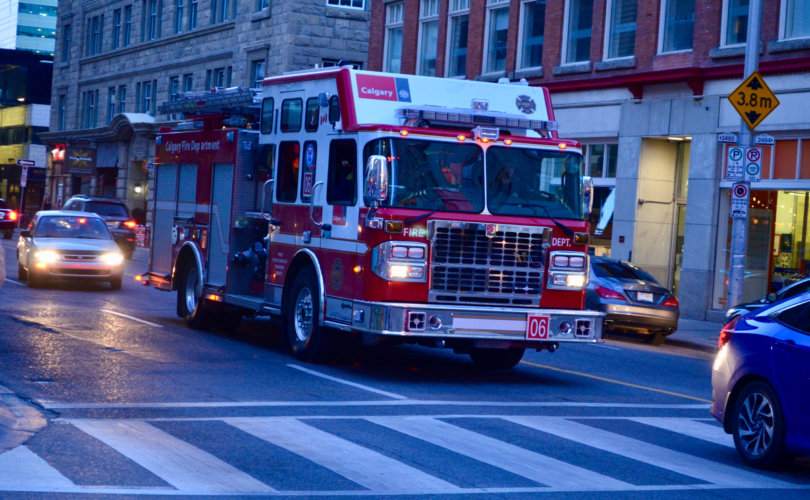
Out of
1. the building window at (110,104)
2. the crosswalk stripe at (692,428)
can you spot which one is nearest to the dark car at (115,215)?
the building window at (110,104)

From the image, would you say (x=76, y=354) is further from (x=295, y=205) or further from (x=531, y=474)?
(x=531, y=474)

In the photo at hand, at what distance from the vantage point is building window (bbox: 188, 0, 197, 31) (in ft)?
164

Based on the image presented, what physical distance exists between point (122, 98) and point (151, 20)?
4.56 metres

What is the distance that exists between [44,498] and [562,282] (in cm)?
716

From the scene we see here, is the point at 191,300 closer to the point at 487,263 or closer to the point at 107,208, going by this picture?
the point at 487,263

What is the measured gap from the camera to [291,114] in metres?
14.4

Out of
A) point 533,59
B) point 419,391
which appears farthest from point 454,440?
point 533,59

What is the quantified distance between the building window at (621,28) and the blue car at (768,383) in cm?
1905

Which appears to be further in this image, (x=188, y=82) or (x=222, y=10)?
(x=188, y=82)

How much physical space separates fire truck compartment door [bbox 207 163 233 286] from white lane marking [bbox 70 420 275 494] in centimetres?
619

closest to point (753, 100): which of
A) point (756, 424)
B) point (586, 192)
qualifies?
point (586, 192)

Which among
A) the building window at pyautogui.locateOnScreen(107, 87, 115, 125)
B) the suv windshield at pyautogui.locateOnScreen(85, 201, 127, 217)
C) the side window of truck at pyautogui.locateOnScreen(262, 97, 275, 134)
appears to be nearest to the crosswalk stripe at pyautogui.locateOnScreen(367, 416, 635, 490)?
the side window of truck at pyautogui.locateOnScreen(262, 97, 275, 134)

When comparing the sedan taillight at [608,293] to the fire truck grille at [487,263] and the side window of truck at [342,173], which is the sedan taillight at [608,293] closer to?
the fire truck grille at [487,263]

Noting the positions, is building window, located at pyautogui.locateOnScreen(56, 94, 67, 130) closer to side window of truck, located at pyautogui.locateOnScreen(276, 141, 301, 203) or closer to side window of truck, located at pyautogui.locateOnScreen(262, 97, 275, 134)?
side window of truck, located at pyautogui.locateOnScreen(262, 97, 275, 134)
